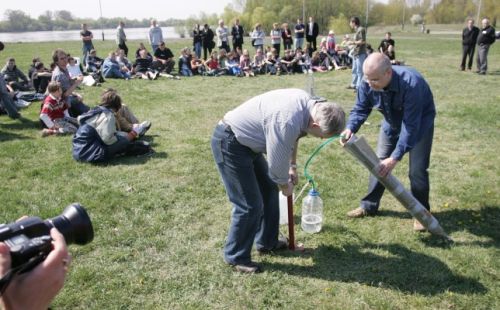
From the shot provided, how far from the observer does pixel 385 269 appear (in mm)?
3742

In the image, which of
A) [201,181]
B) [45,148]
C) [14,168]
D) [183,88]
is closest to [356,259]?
[201,181]

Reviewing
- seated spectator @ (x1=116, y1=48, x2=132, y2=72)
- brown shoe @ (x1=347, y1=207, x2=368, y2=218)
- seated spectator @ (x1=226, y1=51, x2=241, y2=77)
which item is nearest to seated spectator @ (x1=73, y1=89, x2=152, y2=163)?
brown shoe @ (x1=347, y1=207, x2=368, y2=218)

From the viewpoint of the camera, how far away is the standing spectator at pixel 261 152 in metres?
3.00

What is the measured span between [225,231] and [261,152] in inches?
52.2

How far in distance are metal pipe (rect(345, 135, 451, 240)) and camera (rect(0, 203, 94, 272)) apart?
96.8 inches

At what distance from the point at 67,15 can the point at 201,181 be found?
11447cm

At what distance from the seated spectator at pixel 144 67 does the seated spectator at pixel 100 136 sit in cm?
813

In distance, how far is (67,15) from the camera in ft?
344

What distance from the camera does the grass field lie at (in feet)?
11.2

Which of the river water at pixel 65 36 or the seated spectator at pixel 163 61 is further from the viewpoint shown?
the river water at pixel 65 36

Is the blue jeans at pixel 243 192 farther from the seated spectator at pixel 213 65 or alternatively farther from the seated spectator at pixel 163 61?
→ the seated spectator at pixel 163 61

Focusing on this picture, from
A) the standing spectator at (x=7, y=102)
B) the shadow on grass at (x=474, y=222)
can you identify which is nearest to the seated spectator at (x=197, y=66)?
the standing spectator at (x=7, y=102)

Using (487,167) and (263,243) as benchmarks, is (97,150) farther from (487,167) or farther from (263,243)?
(487,167)

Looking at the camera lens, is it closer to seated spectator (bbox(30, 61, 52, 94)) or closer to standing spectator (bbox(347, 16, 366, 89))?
standing spectator (bbox(347, 16, 366, 89))
